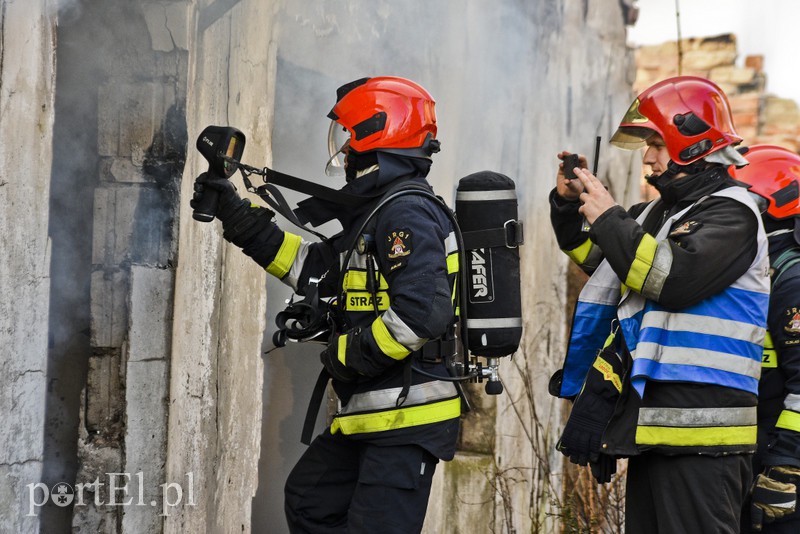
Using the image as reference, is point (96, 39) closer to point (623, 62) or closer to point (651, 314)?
point (651, 314)

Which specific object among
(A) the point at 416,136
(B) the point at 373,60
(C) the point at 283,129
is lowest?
(A) the point at 416,136

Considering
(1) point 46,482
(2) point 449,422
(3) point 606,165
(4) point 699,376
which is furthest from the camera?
(3) point 606,165

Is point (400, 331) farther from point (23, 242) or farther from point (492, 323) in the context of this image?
point (23, 242)

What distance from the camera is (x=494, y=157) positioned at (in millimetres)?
6238

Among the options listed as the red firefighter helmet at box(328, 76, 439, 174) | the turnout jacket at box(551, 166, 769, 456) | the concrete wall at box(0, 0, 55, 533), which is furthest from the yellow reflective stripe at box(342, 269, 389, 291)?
the concrete wall at box(0, 0, 55, 533)

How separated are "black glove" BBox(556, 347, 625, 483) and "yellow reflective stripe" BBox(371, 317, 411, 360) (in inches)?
25.7

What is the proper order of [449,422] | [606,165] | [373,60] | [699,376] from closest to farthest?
[699,376], [449,422], [373,60], [606,165]

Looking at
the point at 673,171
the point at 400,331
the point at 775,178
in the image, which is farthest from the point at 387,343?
the point at 775,178

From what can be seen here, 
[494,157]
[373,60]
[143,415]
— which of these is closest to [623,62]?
[494,157]

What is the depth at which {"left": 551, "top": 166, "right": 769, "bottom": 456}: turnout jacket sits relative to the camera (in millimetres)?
2928

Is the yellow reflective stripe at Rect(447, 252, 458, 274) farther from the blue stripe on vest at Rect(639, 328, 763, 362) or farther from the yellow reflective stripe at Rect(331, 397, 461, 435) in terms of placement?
the blue stripe on vest at Rect(639, 328, 763, 362)

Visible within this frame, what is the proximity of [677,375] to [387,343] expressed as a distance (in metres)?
0.95

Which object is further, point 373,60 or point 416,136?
point 373,60

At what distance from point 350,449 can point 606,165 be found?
17.1 feet
